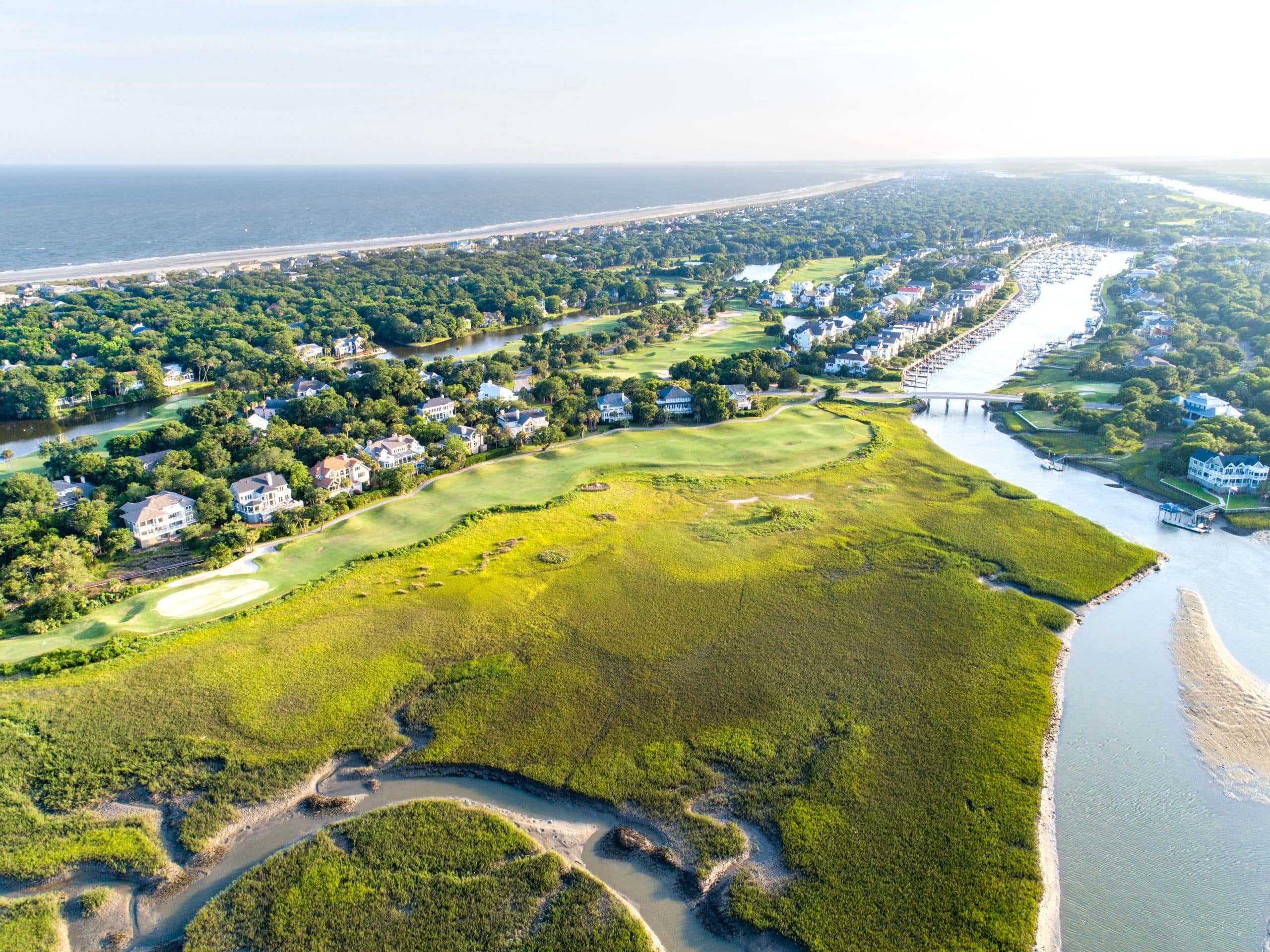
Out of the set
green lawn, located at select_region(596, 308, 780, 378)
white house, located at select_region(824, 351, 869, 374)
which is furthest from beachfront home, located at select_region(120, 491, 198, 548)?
white house, located at select_region(824, 351, 869, 374)

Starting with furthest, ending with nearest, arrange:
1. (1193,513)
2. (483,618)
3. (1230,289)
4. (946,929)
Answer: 1. (1230,289)
2. (1193,513)
3. (483,618)
4. (946,929)

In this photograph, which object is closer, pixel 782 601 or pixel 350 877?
pixel 350 877

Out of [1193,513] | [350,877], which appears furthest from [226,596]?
[1193,513]

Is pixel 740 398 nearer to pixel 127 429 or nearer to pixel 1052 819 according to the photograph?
pixel 1052 819

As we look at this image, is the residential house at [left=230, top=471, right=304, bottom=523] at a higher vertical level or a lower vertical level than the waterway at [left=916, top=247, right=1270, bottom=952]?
higher

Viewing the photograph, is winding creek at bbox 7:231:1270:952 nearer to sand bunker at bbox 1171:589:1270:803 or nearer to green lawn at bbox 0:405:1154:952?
sand bunker at bbox 1171:589:1270:803

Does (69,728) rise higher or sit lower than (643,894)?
higher

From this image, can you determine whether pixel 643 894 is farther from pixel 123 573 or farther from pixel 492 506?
pixel 123 573
